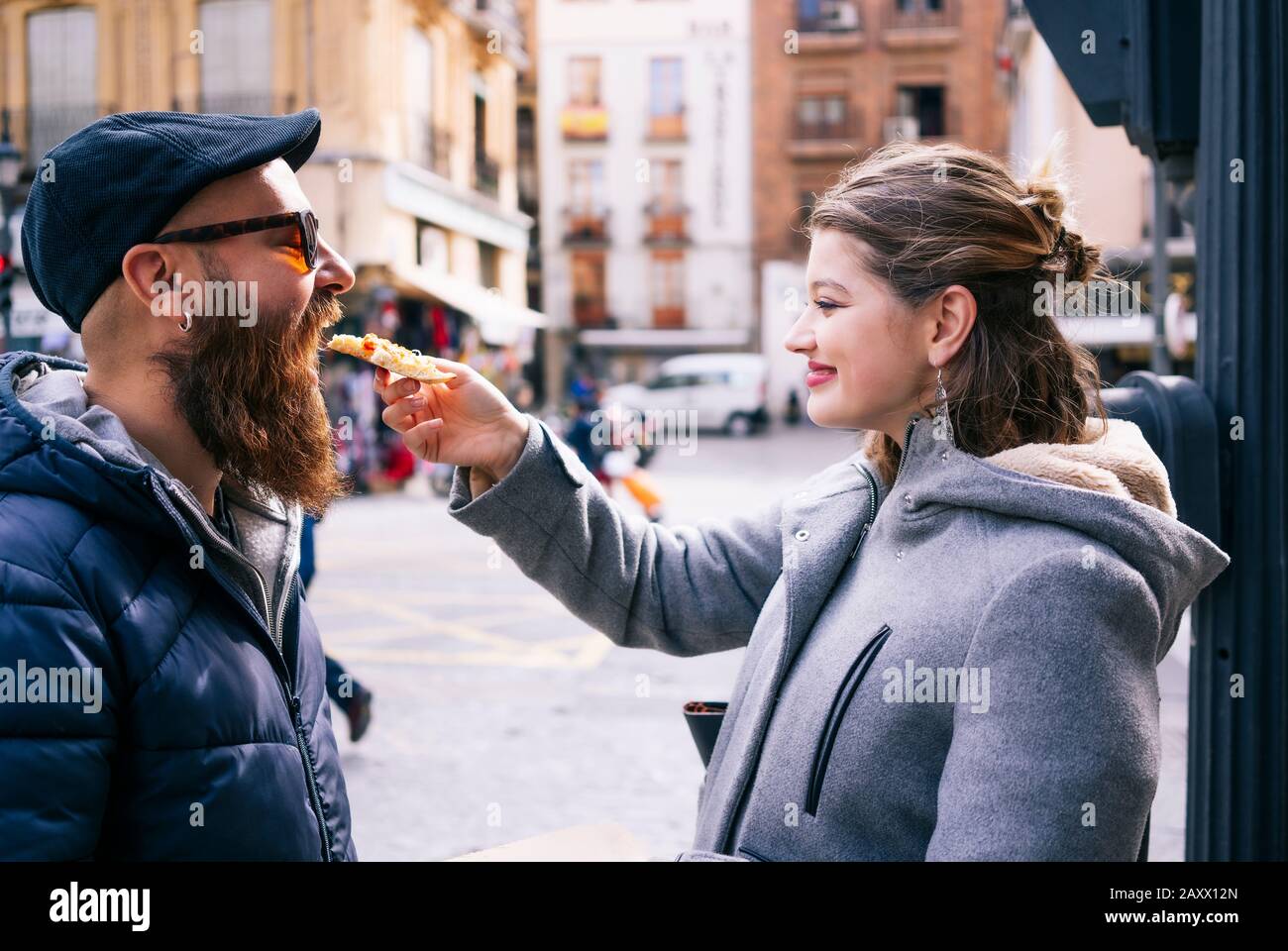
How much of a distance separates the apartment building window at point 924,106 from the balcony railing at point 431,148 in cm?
1931

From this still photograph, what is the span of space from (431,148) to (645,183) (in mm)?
18192

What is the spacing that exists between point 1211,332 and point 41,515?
175cm

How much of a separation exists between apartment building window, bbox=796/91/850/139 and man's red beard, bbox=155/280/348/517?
123 ft

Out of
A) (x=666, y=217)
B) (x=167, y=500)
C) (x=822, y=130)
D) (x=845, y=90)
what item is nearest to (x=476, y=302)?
(x=666, y=217)

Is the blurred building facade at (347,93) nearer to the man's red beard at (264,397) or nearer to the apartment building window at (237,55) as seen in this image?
the apartment building window at (237,55)

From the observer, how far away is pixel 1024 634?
126 cm

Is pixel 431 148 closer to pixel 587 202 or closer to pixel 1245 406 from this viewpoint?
pixel 587 202

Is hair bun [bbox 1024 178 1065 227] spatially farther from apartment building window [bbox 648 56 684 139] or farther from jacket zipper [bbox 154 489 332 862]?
apartment building window [bbox 648 56 684 139]

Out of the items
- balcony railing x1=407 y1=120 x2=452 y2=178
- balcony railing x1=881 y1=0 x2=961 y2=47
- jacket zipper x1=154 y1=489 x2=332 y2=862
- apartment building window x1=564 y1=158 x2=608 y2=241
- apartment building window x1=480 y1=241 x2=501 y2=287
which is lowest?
jacket zipper x1=154 y1=489 x2=332 y2=862

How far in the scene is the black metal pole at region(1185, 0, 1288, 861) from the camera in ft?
6.21

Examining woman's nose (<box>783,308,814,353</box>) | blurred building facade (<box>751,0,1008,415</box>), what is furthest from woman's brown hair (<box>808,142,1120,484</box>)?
blurred building facade (<box>751,0,1008,415</box>)

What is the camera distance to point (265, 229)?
5.00 feet
